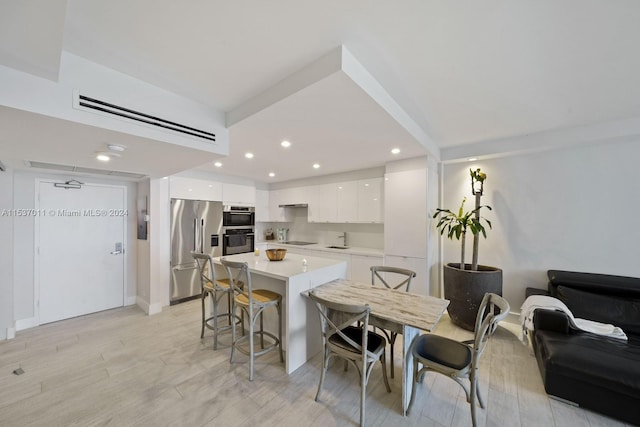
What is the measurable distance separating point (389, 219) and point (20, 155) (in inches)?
177

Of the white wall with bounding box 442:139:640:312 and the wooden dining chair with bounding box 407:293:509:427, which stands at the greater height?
the white wall with bounding box 442:139:640:312

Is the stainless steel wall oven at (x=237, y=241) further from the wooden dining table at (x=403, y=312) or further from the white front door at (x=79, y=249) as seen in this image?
the wooden dining table at (x=403, y=312)

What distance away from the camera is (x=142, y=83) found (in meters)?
1.94

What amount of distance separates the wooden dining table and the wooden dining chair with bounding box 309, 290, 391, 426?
165 millimetres

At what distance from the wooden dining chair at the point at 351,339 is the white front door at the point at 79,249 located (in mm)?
4093

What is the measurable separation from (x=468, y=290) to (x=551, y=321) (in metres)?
0.81

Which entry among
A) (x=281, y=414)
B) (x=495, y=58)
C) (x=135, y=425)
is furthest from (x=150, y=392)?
(x=495, y=58)

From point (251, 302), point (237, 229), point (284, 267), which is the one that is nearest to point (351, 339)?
point (251, 302)

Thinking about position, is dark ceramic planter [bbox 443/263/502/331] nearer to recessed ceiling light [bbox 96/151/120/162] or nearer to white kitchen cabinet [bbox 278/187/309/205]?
white kitchen cabinet [bbox 278/187/309/205]

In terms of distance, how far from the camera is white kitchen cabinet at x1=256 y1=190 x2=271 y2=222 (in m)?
5.95

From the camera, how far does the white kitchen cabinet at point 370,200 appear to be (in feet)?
14.4

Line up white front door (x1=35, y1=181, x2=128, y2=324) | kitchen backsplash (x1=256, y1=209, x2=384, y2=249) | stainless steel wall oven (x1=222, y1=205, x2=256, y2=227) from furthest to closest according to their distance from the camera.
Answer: stainless steel wall oven (x1=222, y1=205, x2=256, y2=227), kitchen backsplash (x1=256, y1=209, x2=384, y2=249), white front door (x1=35, y1=181, x2=128, y2=324)

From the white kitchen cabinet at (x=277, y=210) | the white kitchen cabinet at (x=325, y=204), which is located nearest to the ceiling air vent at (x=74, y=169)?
the white kitchen cabinet at (x=277, y=210)

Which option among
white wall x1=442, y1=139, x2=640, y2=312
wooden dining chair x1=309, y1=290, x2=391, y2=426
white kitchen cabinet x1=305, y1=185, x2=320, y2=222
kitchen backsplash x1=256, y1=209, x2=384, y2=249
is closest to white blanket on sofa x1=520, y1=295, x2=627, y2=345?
white wall x1=442, y1=139, x2=640, y2=312
